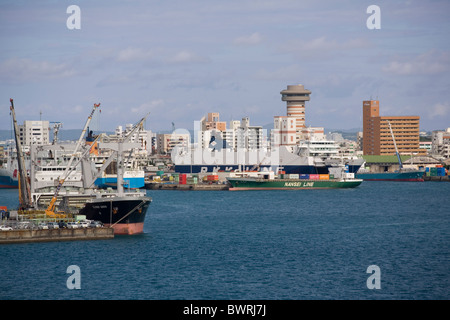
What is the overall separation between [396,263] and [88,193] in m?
22.3

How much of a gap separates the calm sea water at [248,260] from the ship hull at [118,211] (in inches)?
39.4

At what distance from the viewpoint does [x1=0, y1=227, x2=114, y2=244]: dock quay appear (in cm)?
4050

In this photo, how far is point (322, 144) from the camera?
120312 mm

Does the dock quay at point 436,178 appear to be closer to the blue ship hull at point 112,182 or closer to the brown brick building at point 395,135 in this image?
the brown brick building at point 395,135

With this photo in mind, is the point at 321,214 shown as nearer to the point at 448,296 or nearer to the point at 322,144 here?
the point at 448,296

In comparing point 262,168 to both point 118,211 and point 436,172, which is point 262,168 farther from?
point 118,211

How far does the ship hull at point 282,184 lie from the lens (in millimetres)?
103688

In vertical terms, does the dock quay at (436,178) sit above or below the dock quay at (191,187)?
above

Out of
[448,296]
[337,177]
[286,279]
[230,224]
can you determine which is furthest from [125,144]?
[337,177]

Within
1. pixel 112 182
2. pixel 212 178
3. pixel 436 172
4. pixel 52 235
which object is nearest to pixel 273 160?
pixel 212 178

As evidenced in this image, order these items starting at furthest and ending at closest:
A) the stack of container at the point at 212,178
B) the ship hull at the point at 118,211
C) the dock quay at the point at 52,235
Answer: the stack of container at the point at 212,178, the ship hull at the point at 118,211, the dock quay at the point at 52,235

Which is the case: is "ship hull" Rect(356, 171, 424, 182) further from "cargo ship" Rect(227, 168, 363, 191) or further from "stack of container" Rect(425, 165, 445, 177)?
"cargo ship" Rect(227, 168, 363, 191)

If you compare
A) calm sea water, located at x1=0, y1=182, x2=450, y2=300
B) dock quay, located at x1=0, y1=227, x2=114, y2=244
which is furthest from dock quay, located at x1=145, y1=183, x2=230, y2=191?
dock quay, located at x1=0, y1=227, x2=114, y2=244

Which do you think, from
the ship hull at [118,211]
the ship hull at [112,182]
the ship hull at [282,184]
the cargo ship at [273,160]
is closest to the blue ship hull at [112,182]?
the ship hull at [112,182]
